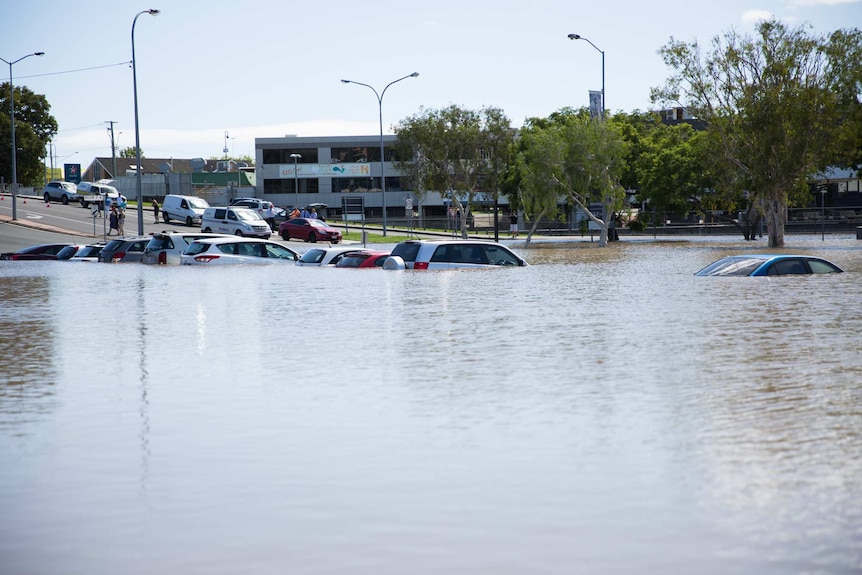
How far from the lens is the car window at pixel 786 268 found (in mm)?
26719

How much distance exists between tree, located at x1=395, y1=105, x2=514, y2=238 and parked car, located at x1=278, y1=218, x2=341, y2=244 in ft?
49.0

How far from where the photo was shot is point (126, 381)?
11633 mm

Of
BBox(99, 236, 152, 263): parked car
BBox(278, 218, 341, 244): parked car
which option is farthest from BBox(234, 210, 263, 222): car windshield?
BBox(99, 236, 152, 263): parked car

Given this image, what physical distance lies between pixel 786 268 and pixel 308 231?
41.9 m

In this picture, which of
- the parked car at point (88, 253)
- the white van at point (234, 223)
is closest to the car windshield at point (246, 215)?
the white van at point (234, 223)

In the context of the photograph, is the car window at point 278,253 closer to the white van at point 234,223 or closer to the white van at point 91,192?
the white van at point 234,223

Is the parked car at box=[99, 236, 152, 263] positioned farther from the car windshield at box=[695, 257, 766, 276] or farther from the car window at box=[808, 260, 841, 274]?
the car window at box=[808, 260, 841, 274]

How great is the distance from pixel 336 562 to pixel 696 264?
34.2 meters

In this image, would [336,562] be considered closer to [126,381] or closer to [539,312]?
[126,381]

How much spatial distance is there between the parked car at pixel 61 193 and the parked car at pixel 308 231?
106 ft

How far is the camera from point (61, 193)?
93.1 meters

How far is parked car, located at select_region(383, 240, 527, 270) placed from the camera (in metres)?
30.6

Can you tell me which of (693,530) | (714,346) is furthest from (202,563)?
(714,346)

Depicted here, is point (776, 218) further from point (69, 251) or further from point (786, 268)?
point (69, 251)
